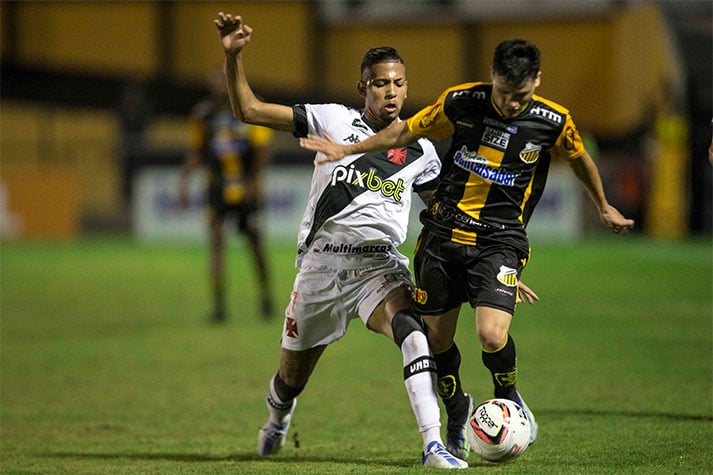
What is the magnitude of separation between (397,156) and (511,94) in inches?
35.9

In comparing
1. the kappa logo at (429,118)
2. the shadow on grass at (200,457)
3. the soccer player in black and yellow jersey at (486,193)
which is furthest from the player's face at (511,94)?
the shadow on grass at (200,457)

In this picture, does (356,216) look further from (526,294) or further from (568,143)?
(568,143)

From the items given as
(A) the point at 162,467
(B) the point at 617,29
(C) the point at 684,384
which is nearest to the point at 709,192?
(B) the point at 617,29

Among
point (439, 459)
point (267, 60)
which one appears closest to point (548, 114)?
point (439, 459)

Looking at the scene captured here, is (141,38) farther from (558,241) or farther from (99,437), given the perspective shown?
(99,437)

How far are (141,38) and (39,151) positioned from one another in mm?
4700

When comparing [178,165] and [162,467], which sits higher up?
[162,467]

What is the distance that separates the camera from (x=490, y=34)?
116 ft

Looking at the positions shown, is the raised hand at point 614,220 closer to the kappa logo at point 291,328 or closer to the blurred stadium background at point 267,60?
the kappa logo at point 291,328

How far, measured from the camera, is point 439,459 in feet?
17.7

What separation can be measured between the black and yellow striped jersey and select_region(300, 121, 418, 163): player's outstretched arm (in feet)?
0.19

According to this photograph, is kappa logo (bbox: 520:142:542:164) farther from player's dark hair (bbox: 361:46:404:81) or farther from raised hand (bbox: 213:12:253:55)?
raised hand (bbox: 213:12:253:55)

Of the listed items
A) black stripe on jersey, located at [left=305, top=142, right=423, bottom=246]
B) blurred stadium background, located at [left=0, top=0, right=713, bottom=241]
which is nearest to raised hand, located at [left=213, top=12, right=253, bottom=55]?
black stripe on jersey, located at [left=305, top=142, right=423, bottom=246]

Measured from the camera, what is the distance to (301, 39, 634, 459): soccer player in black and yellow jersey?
5.60 m
